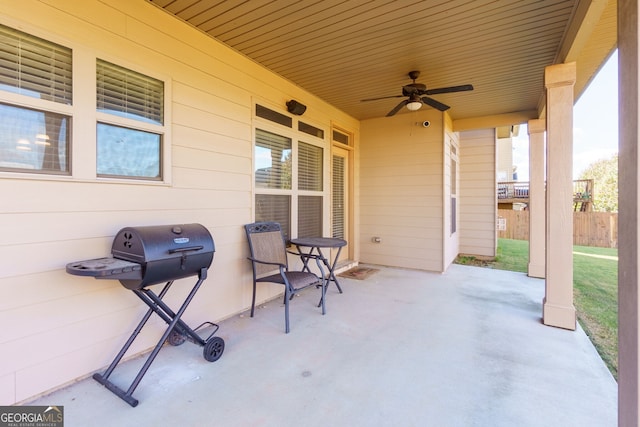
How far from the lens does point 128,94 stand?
90.7 inches

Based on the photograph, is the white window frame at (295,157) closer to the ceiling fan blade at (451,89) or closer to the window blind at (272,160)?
the window blind at (272,160)

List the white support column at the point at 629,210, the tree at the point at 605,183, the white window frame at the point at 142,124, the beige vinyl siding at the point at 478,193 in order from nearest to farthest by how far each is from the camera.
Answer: the white support column at the point at 629,210 → the white window frame at the point at 142,124 → the beige vinyl siding at the point at 478,193 → the tree at the point at 605,183

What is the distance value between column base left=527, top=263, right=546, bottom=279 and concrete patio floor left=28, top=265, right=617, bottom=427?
187 cm

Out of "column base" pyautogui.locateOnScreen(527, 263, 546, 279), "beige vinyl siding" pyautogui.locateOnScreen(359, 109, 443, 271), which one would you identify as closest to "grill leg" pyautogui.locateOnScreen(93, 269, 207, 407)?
"beige vinyl siding" pyautogui.locateOnScreen(359, 109, 443, 271)

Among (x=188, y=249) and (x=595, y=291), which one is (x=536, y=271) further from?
(x=188, y=249)

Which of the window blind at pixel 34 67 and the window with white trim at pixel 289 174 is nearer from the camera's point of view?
the window blind at pixel 34 67

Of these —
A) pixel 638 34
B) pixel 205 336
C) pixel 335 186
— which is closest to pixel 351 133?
pixel 335 186

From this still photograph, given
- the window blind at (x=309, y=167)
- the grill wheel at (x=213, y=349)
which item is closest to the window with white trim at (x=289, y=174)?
the window blind at (x=309, y=167)

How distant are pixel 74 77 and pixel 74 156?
527mm

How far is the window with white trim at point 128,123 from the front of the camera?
2.16m

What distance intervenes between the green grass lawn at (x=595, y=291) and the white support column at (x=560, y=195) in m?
0.30

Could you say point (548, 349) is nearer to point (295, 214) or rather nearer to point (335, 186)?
point (295, 214)

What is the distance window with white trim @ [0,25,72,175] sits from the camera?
1.74 meters

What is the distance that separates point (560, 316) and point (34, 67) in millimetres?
4735
